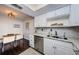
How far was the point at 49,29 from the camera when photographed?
219 centimetres

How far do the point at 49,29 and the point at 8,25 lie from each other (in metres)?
1.51

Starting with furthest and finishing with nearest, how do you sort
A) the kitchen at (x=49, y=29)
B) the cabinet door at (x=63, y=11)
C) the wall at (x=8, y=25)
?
1. the cabinet door at (x=63, y=11)
2. the kitchen at (x=49, y=29)
3. the wall at (x=8, y=25)

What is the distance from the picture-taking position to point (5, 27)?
102 cm

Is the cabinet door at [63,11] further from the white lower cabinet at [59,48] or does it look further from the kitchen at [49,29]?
the white lower cabinet at [59,48]

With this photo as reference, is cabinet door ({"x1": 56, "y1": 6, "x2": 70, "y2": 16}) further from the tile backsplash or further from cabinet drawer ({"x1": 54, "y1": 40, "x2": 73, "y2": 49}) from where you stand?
cabinet drawer ({"x1": 54, "y1": 40, "x2": 73, "y2": 49})

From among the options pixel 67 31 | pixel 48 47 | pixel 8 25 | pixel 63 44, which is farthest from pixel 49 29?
pixel 8 25

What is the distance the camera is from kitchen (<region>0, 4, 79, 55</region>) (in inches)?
41.7

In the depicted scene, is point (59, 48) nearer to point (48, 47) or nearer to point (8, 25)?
point (48, 47)

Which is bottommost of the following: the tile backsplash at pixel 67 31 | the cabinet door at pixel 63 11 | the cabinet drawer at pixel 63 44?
the cabinet drawer at pixel 63 44

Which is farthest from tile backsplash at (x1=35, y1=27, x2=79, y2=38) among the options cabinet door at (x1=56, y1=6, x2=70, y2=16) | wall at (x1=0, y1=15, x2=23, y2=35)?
wall at (x1=0, y1=15, x2=23, y2=35)

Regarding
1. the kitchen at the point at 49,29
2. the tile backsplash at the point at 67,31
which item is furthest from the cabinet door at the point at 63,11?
the tile backsplash at the point at 67,31

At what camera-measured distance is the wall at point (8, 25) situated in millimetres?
958
